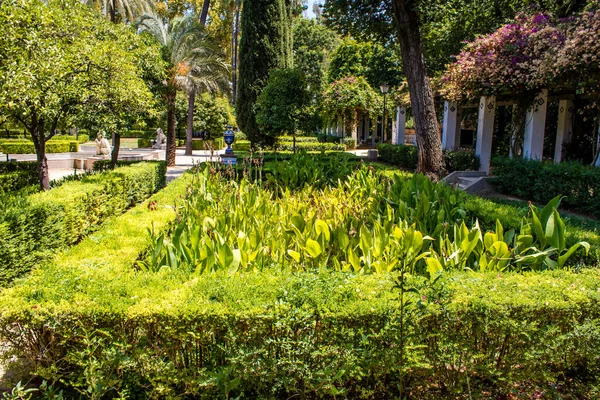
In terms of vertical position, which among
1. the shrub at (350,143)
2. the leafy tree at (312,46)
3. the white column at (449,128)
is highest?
the leafy tree at (312,46)

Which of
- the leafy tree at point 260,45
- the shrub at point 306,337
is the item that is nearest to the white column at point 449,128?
the leafy tree at point 260,45

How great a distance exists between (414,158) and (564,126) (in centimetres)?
472

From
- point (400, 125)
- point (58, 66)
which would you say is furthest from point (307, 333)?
point (400, 125)

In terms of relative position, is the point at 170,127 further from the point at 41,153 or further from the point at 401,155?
the point at 41,153

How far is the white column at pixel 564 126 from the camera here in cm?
1412

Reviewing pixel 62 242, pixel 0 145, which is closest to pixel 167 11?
pixel 0 145

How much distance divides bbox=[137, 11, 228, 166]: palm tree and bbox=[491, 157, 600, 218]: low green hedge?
38.3ft

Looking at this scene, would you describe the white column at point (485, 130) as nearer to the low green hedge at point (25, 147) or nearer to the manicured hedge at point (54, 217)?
the manicured hedge at point (54, 217)

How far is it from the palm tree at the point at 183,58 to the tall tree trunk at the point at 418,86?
29.8ft

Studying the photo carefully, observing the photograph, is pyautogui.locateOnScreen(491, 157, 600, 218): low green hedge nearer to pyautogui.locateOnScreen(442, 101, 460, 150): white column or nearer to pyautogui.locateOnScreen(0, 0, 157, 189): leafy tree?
pyautogui.locateOnScreen(442, 101, 460, 150): white column

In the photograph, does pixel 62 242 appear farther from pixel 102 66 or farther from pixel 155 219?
pixel 102 66

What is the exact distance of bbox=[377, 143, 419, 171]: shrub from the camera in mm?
16578

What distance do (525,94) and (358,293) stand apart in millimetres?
12352

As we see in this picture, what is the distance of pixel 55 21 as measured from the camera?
7211 mm
